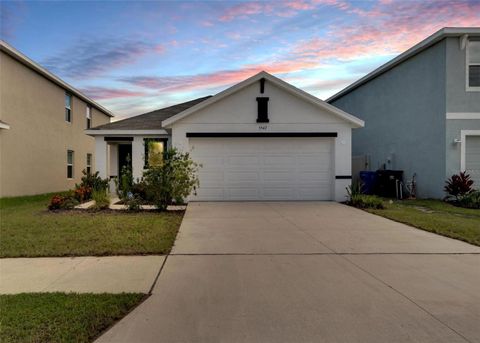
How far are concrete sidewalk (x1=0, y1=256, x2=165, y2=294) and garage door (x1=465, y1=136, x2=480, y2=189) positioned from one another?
42.7ft

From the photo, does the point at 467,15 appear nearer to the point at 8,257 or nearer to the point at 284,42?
→ the point at 284,42

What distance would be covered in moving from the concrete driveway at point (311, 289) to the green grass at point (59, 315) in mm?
188

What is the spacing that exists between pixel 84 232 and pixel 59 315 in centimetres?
439

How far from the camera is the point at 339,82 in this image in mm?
23484

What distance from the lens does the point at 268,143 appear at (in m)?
14.1

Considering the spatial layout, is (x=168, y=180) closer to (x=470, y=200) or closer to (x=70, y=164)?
(x=470, y=200)

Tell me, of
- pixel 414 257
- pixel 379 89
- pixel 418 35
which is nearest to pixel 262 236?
pixel 414 257

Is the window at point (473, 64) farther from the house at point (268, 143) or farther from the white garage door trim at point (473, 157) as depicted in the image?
the house at point (268, 143)

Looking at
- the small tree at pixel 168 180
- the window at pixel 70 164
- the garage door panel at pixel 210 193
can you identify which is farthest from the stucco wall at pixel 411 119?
the window at pixel 70 164

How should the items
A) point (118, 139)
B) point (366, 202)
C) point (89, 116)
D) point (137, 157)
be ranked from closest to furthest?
1. point (366, 202)
2. point (137, 157)
3. point (118, 139)
4. point (89, 116)

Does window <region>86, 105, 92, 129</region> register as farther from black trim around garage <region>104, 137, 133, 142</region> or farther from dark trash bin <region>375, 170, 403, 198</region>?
dark trash bin <region>375, 170, 403, 198</region>

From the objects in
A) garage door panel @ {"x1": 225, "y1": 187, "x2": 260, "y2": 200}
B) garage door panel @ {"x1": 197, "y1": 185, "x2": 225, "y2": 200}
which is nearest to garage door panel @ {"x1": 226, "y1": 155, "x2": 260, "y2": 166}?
garage door panel @ {"x1": 225, "y1": 187, "x2": 260, "y2": 200}

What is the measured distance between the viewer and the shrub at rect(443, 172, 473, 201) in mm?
12766

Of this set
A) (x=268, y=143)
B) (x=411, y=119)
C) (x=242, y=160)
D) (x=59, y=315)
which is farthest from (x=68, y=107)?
(x=59, y=315)
